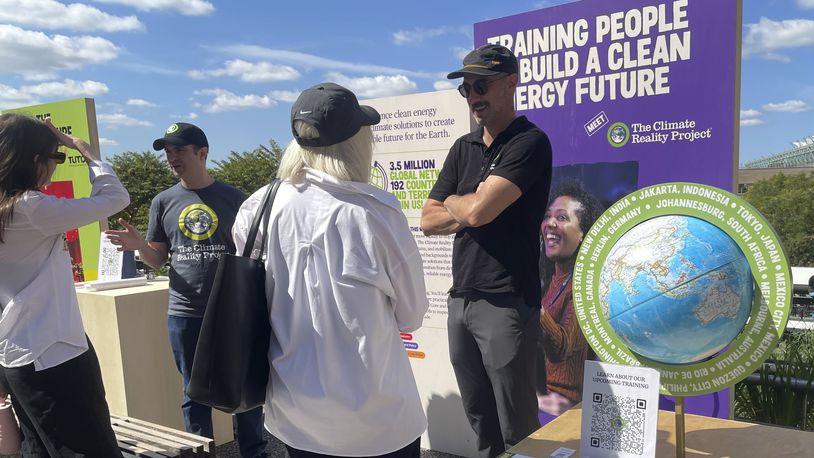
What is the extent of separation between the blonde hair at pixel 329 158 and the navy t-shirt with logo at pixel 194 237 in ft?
6.18

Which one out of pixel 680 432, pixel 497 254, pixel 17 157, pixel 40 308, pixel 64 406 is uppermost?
pixel 17 157

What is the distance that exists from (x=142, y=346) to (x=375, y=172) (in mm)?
1929

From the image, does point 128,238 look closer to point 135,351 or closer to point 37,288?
point 135,351

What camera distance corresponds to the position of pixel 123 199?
7.91ft

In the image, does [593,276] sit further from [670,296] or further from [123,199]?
[123,199]

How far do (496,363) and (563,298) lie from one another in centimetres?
126

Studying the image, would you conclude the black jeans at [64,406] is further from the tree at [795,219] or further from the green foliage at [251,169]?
the green foliage at [251,169]

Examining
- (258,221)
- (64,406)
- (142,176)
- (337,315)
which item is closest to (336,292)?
(337,315)

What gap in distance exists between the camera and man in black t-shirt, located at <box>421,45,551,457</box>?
87.8 inches

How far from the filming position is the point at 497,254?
2289 mm

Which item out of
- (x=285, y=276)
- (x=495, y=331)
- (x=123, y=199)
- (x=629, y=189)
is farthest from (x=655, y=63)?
(x=123, y=199)

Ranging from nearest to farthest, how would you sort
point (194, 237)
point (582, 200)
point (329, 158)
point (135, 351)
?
point (329, 158) < point (582, 200) < point (194, 237) < point (135, 351)

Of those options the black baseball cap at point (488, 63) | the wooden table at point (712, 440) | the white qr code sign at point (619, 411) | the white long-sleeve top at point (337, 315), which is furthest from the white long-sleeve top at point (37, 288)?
the white qr code sign at point (619, 411)

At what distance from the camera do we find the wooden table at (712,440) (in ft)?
4.96
